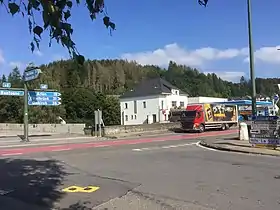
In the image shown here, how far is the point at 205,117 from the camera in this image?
43188 mm

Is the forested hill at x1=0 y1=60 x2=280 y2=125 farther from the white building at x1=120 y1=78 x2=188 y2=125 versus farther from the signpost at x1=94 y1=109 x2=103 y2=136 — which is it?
the signpost at x1=94 y1=109 x2=103 y2=136

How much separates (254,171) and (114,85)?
144m

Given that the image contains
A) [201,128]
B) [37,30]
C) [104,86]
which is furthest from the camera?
[104,86]

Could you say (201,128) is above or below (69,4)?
below

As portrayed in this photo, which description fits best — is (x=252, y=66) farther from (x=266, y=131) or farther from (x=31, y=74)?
(x=31, y=74)

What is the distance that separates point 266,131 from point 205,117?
23.6 metres

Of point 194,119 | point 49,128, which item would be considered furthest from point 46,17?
point 49,128

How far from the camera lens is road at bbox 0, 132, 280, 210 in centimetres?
822

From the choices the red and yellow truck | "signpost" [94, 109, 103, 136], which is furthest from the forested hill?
"signpost" [94, 109, 103, 136]

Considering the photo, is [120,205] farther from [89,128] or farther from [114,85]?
[114,85]

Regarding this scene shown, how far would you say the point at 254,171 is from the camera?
→ 41.3ft

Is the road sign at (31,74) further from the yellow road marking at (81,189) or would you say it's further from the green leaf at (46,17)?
the green leaf at (46,17)

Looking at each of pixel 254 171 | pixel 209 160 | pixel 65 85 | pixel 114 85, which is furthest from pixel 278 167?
pixel 114 85

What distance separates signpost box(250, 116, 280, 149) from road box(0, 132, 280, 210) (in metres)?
3.43
